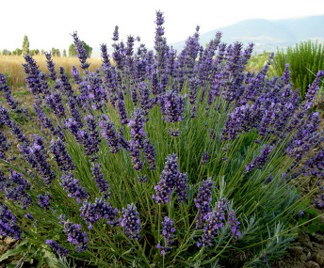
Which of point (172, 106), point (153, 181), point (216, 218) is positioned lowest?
point (153, 181)

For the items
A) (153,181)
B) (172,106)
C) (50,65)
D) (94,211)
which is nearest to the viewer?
(94,211)

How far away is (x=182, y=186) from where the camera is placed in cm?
151

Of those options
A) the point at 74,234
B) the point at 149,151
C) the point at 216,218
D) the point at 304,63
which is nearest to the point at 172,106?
the point at 149,151

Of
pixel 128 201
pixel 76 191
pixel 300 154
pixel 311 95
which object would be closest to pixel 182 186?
pixel 76 191

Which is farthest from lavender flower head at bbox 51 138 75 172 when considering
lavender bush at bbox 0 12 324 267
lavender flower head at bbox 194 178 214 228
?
lavender flower head at bbox 194 178 214 228

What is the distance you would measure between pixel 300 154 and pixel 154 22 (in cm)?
224

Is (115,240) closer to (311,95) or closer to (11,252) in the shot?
(11,252)

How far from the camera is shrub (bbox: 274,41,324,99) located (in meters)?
5.91

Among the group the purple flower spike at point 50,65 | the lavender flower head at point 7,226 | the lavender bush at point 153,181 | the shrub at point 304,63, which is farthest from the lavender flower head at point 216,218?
the shrub at point 304,63

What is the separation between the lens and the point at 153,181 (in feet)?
7.22

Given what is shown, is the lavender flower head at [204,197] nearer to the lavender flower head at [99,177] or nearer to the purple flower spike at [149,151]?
the purple flower spike at [149,151]

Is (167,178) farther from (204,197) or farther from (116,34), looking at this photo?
(116,34)

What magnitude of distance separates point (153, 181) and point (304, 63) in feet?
18.1

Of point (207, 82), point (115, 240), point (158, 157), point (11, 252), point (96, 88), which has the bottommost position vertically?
point (11, 252)
